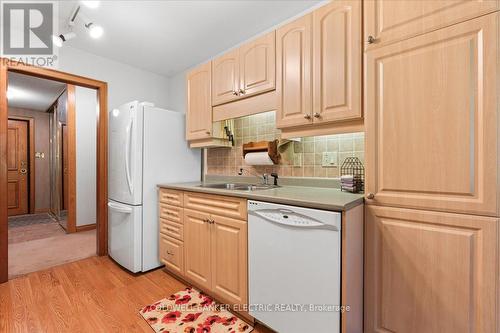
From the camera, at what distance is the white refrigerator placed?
230cm

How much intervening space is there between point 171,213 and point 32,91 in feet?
13.7

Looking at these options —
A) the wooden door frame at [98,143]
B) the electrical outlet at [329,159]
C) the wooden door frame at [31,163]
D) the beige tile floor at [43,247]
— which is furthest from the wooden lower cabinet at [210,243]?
the wooden door frame at [31,163]

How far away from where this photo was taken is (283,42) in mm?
1768

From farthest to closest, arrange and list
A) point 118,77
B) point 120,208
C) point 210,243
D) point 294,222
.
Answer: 1. point 118,77
2. point 120,208
3. point 210,243
4. point 294,222

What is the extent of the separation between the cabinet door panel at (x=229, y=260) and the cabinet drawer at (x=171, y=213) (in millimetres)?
504

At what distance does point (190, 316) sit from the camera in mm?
1688

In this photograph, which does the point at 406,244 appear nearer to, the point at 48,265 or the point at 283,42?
the point at 283,42

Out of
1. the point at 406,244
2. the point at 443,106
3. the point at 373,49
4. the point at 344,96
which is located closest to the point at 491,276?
the point at 406,244

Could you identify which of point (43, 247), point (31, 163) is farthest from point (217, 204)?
point (31, 163)

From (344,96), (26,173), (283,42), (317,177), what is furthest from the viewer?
(26,173)

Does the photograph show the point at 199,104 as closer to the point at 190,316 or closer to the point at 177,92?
the point at 177,92

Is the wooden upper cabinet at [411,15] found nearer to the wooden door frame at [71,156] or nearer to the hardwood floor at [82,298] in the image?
the hardwood floor at [82,298]

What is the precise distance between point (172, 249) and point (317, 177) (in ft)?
4.99

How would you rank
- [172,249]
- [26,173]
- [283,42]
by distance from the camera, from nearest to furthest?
[283,42]
[172,249]
[26,173]
